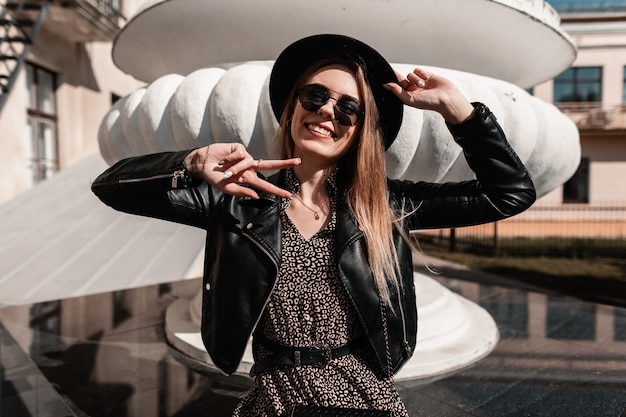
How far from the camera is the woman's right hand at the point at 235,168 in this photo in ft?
3.59

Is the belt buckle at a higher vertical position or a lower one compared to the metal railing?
higher

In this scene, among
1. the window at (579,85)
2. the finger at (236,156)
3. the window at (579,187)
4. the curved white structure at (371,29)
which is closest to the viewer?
the finger at (236,156)

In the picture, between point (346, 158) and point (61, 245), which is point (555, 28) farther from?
point (61, 245)

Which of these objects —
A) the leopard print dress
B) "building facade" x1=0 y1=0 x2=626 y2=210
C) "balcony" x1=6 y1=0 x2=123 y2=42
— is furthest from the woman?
"balcony" x1=6 y1=0 x2=123 y2=42

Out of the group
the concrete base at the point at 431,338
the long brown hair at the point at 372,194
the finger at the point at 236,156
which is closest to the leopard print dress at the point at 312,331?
the long brown hair at the point at 372,194

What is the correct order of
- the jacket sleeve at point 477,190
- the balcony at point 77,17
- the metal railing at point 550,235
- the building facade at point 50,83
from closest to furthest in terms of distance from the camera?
1. the jacket sleeve at point 477,190
2. the building facade at point 50,83
3. the balcony at point 77,17
4. the metal railing at point 550,235

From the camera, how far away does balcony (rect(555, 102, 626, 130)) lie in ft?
61.1

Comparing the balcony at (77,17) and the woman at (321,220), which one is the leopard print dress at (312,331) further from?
the balcony at (77,17)

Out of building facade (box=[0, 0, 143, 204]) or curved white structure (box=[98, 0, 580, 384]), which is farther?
building facade (box=[0, 0, 143, 204])

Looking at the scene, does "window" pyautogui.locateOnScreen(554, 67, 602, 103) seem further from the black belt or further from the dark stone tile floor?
the black belt

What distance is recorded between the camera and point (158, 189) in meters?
1.19

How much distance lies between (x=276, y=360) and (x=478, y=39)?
2.06 metres

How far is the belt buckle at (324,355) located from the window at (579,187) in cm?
2095

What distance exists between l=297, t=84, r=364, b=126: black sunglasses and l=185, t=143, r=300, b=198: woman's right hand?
17cm
